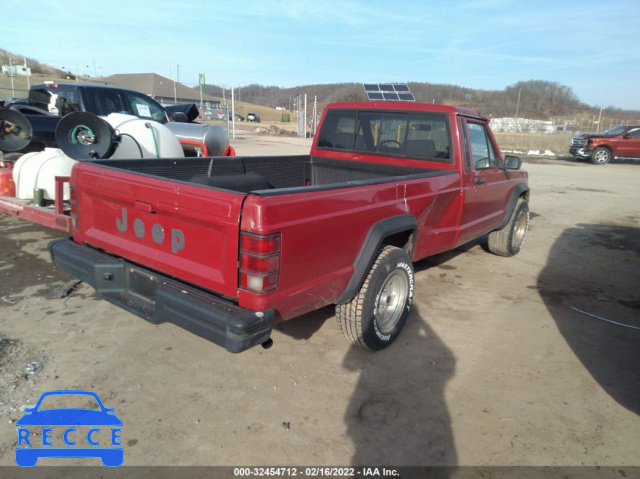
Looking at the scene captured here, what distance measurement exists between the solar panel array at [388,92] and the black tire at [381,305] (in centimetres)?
533

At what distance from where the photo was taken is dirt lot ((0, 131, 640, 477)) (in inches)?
101

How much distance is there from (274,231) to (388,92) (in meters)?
7.22

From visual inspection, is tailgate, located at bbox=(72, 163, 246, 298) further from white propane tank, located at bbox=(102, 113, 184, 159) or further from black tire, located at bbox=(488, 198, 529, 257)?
black tire, located at bbox=(488, 198, 529, 257)

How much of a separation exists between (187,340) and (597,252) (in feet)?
20.5

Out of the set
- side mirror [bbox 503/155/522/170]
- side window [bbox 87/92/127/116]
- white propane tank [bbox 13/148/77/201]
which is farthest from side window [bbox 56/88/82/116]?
side mirror [bbox 503/155/522/170]

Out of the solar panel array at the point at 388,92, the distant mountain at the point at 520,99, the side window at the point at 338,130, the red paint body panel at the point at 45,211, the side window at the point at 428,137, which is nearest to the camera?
the red paint body panel at the point at 45,211

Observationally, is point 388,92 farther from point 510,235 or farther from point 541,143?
point 541,143

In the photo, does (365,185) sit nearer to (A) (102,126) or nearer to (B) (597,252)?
(A) (102,126)

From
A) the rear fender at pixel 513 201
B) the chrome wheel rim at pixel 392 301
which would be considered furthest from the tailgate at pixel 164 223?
the rear fender at pixel 513 201

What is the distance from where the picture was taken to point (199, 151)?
25.9 ft

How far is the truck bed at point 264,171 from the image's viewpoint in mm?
3812

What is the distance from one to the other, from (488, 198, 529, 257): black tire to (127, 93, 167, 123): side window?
6.23m

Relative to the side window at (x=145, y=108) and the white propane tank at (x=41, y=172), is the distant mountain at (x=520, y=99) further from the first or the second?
the white propane tank at (x=41, y=172)

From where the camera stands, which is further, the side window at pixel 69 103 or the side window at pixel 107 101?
the side window at pixel 107 101
